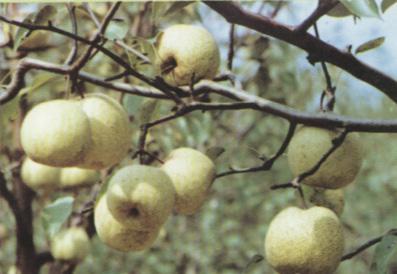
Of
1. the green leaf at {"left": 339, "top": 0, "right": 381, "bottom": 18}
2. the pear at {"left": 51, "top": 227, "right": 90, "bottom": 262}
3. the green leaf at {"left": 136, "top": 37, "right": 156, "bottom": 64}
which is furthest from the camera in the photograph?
the pear at {"left": 51, "top": 227, "right": 90, "bottom": 262}

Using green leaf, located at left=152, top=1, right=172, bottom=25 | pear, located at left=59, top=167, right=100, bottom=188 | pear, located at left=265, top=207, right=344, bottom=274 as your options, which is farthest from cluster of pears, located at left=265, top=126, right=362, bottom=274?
pear, located at left=59, top=167, right=100, bottom=188

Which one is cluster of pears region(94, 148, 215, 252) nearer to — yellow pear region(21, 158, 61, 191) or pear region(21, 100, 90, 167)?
pear region(21, 100, 90, 167)

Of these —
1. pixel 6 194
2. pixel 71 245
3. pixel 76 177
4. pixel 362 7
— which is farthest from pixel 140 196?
pixel 76 177

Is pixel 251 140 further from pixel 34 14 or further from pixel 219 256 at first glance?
pixel 34 14

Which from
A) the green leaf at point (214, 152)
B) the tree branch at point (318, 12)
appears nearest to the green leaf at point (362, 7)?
the tree branch at point (318, 12)

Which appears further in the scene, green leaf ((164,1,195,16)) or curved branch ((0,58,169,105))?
green leaf ((164,1,195,16))

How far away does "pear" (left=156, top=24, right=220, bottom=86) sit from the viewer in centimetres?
128

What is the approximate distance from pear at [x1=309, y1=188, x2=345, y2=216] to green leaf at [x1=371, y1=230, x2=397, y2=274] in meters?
0.22

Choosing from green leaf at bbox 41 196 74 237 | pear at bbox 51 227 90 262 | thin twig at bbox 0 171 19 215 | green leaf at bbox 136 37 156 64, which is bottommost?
pear at bbox 51 227 90 262

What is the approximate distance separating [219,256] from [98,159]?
3472 mm

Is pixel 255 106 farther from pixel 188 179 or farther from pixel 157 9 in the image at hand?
pixel 157 9

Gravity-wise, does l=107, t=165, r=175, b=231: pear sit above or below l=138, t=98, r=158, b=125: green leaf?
below

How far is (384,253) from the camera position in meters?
0.99

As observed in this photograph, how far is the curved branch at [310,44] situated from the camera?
1038 mm
